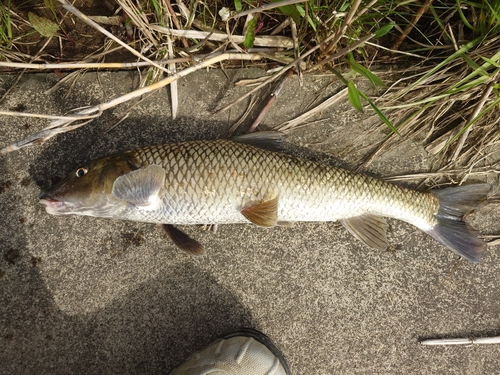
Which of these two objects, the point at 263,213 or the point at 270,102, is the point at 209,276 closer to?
the point at 263,213

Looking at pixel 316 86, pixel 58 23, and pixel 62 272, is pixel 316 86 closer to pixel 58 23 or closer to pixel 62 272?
pixel 58 23

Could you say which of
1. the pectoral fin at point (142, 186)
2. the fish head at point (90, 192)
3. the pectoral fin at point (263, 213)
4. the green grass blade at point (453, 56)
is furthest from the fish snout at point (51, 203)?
the green grass blade at point (453, 56)

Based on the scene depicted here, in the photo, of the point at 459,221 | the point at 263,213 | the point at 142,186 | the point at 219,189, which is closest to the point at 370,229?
the point at 459,221

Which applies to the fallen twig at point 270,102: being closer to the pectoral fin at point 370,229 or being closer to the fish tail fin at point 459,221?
the pectoral fin at point 370,229

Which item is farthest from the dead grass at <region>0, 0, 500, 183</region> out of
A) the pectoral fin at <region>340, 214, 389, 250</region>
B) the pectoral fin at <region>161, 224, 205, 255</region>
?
the pectoral fin at <region>161, 224, 205, 255</region>

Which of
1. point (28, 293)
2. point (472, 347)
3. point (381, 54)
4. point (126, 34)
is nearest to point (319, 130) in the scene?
point (381, 54)
